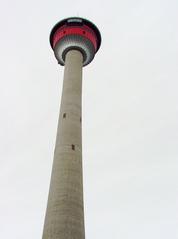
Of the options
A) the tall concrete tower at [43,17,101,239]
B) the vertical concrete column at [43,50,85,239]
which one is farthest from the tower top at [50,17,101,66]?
the vertical concrete column at [43,50,85,239]

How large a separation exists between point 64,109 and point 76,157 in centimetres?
626

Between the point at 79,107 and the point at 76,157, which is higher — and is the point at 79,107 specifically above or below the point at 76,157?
above

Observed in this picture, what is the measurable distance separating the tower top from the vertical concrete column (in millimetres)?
8232

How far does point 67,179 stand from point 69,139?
176 inches

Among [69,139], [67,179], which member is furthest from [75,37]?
[67,179]

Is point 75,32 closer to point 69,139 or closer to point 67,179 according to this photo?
point 69,139

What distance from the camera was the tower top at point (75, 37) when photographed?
146 feet

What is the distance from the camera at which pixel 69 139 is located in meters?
32.7

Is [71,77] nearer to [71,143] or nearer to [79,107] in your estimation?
[79,107]

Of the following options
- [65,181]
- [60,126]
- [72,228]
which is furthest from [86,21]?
[72,228]

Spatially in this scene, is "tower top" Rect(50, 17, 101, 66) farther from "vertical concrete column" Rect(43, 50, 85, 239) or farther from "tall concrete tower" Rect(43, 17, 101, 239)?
"vertical concrete column" Rect(43, 50, 85, 239)

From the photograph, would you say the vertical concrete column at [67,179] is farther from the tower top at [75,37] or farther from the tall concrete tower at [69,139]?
the tower top at [75,37]

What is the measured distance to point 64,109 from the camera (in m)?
35.8

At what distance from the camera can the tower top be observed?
1751 inches
